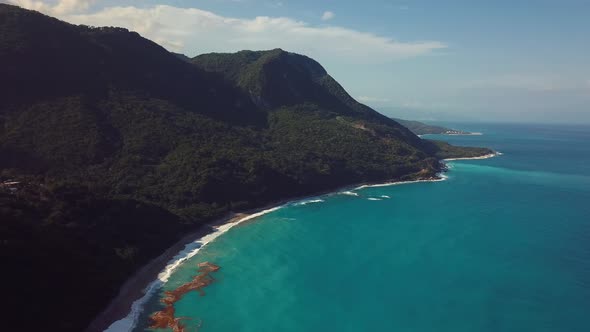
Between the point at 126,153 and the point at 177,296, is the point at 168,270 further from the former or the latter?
the point at 126,153

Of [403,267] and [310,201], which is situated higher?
[310,201]

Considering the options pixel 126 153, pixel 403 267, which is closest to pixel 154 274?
pixel 403 267

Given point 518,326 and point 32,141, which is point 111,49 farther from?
point 518,326

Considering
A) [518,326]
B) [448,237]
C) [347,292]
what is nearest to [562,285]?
[518,326]

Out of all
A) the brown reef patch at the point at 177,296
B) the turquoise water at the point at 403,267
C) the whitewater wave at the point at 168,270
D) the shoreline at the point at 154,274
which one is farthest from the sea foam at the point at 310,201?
the brown reef patch at the point at 177,296

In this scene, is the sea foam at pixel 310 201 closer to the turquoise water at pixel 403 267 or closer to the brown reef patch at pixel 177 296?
the turquoise water at pixel 403 267

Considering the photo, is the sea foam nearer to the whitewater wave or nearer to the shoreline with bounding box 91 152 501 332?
the shoreline with bounding box 91 152 501 332

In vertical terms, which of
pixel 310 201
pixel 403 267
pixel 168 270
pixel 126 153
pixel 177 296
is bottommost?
pixel 403 267

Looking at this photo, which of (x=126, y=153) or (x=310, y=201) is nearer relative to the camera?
(x=126, y=153)
